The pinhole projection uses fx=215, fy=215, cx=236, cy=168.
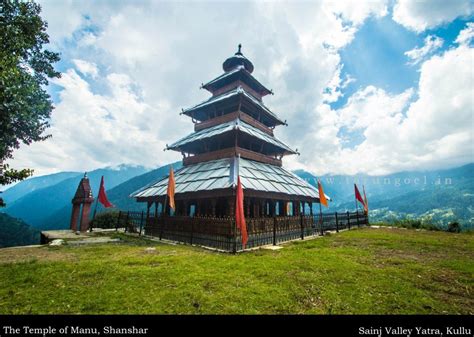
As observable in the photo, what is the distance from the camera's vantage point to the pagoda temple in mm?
14087

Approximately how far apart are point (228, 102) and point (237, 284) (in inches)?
742

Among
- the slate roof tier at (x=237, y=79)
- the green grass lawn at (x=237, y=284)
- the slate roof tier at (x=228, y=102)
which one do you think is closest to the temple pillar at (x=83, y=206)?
the green grass lawn at (x=237, y=284)

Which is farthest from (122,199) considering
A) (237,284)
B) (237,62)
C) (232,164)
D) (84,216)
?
(237,284)

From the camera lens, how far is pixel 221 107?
73.1 feet

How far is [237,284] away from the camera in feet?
17.1

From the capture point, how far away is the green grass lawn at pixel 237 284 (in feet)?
13.4

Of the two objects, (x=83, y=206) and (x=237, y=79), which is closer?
(x=83, y=206)

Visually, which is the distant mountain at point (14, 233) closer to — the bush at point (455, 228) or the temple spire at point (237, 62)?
the temple spire at point (237, 62)

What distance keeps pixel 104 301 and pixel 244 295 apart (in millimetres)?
2750

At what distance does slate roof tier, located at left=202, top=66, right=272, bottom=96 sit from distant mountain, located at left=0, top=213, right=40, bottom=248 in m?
52.7

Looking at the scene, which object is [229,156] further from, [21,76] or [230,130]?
[21,76]
